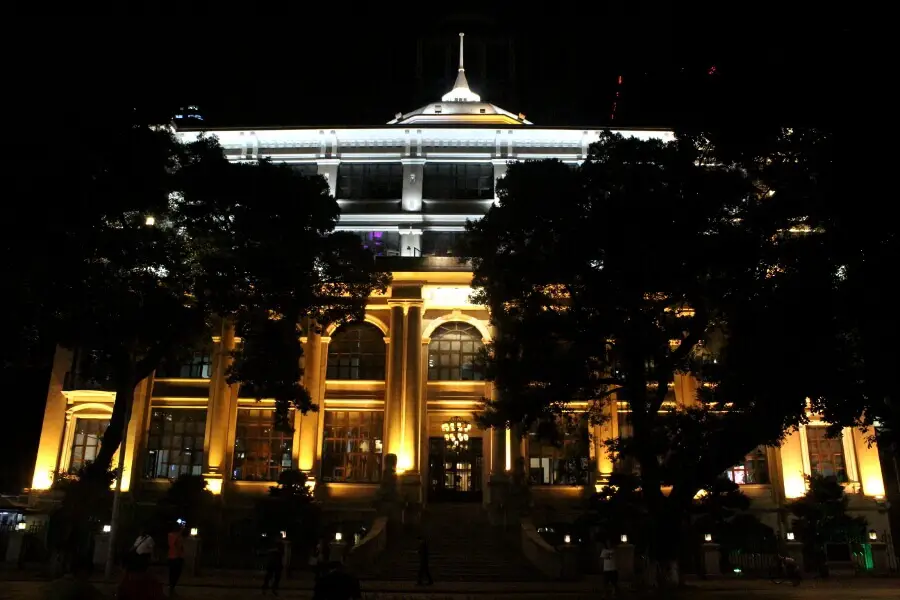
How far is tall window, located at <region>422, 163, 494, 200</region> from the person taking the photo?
3472 cm

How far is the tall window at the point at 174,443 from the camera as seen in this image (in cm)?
3022

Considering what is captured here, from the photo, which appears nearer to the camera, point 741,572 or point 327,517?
point 741,572

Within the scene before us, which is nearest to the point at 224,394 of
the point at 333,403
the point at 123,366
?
the point at 333,403

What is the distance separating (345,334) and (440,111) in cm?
1353

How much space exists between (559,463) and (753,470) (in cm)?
823

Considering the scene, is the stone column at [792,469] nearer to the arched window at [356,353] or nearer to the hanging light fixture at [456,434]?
the hanging light fixture at [456,434]

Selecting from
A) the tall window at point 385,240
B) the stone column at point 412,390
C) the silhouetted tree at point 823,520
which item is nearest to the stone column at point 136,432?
the stone column at point 412,390

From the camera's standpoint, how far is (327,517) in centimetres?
2842

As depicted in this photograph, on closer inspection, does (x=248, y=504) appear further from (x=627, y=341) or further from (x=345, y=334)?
(x=627, y=341)

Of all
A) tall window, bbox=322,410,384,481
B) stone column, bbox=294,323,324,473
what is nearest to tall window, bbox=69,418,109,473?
stone column, bbox=294,323,324,473

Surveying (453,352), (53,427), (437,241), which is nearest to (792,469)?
(453,352)

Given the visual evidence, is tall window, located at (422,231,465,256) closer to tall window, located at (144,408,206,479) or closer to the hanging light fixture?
the hanging light fixture

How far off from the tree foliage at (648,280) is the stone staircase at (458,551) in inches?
184

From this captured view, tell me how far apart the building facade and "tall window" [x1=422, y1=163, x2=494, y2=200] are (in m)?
0.79
